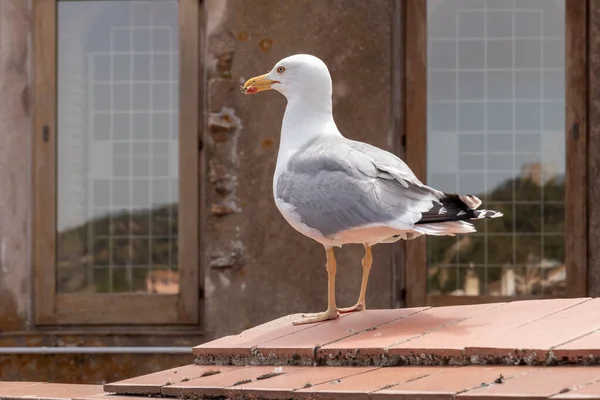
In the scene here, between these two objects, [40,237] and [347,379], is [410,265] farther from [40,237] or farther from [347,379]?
[347,379]

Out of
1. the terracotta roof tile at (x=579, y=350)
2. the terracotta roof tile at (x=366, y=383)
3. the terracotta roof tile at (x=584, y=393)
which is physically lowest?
the terracotta roof tile at (x=366, y=383)

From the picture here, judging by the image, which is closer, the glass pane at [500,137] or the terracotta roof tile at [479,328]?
the terracotta roof tile at [479,328]

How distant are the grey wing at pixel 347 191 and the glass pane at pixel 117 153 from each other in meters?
2.70

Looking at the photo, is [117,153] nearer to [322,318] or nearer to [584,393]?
[322,318]

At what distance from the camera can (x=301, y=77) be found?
358cm

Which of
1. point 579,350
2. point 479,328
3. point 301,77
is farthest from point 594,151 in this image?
point 579,350

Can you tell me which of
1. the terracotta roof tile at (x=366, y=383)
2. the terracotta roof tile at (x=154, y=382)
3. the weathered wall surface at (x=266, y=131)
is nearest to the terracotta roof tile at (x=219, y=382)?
the terracotta roof tile at (x=154, y=382)

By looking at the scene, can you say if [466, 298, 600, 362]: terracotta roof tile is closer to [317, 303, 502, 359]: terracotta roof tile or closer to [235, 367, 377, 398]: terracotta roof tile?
[317, 303, 502, 359]: terracotta roof tile

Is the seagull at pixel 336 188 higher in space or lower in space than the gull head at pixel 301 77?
lower

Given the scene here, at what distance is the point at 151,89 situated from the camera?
19.9ft

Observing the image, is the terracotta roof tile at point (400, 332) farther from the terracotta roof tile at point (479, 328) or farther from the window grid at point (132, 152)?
the window grid at point (132, 152)

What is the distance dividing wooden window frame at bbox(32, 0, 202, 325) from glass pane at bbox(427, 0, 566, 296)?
125 cm

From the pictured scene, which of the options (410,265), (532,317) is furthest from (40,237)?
(532,317)

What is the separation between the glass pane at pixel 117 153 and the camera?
6.02 metres
